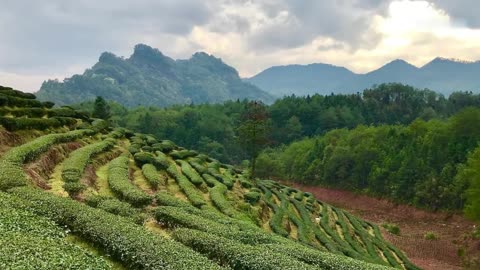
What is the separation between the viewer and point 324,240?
41.8 meters

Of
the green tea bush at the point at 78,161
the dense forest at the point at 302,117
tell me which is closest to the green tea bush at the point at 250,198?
the green tea bush at the point at 78,161

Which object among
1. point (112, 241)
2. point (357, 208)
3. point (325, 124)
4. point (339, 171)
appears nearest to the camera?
point (112, 241)

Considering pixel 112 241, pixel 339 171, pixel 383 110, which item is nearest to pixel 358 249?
pixel 112 241

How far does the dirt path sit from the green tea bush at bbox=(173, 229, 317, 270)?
3382cm

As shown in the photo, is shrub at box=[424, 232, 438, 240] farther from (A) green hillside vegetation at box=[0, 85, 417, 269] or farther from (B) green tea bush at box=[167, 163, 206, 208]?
(B) green tea bush at box=[167, 163, 206, 208]

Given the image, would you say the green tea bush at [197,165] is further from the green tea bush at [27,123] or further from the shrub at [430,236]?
the shrub at [430,236]

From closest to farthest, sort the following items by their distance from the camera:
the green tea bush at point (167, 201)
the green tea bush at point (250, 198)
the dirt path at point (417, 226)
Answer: the green tea bush at point (167, 201) < the green tea bush at point (250, 198) < the dirt path at point (417, 226)

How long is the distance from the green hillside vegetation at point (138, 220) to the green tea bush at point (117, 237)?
5 cm

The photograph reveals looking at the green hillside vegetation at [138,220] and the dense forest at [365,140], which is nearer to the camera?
the green hillside vegetation at [138,220]

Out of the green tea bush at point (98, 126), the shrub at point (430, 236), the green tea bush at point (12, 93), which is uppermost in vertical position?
the green tea bush at point (12, 93)

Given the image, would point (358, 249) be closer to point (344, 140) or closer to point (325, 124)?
point (344, 140)

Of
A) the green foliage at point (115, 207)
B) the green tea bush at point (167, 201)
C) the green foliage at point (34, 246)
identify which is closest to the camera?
the green foliage at point (34, 246)

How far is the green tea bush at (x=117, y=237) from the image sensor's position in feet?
57.3

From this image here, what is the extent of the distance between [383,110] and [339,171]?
8656 centimetres
